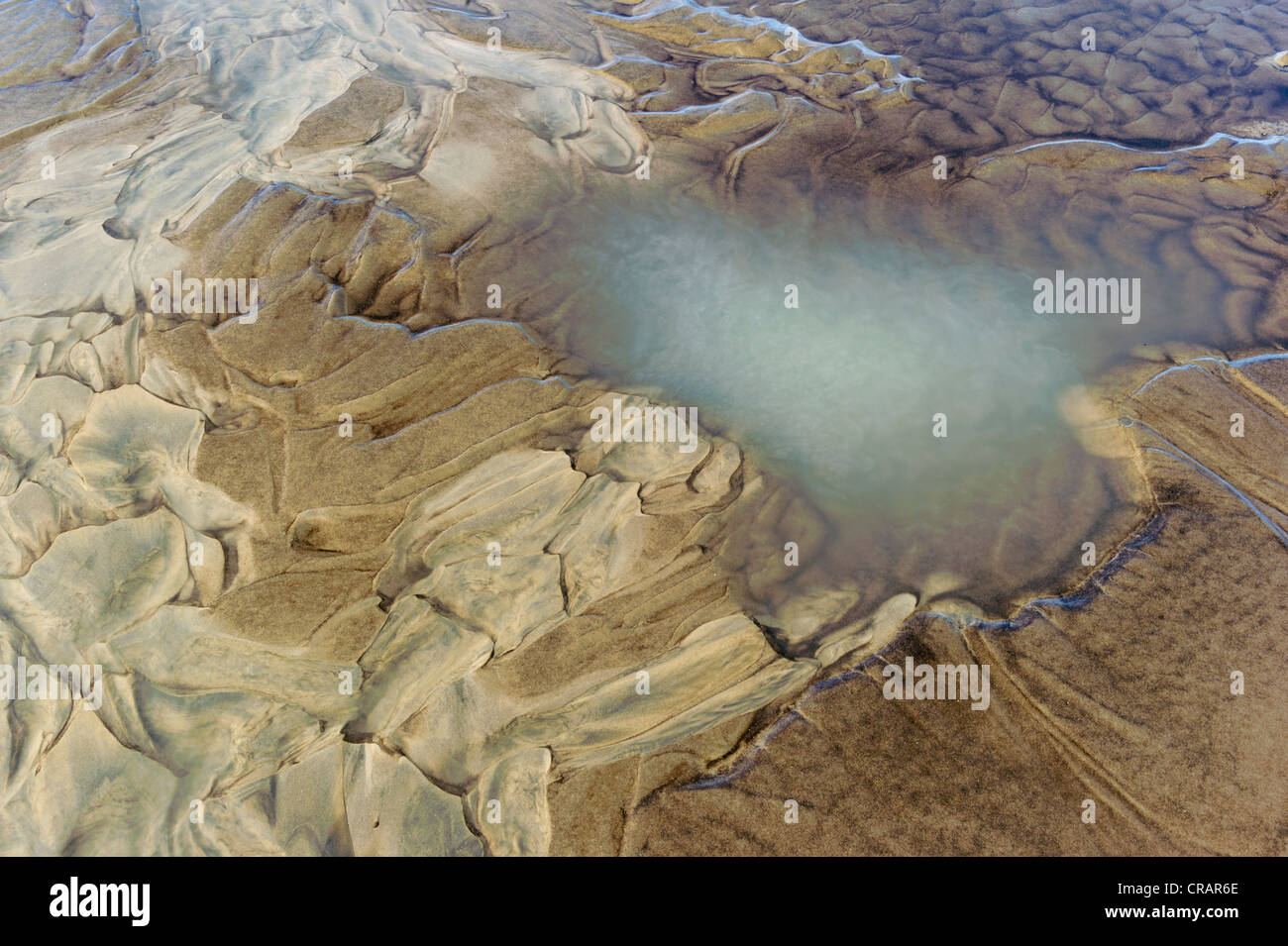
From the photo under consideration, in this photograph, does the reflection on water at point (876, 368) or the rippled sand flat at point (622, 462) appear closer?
the rippled sand flat at point (622, 462)

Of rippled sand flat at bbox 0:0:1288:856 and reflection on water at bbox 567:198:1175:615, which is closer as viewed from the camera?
rippled sand flat at bbox 0:0:1288:856

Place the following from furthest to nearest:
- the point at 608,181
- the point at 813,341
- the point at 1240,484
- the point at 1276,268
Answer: the point at 608,181, the point at 1276,268, the point at 813,341, the point at 1240,484

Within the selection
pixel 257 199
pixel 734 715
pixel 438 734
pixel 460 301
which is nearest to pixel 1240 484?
pixel 734 715

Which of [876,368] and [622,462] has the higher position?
[876,368]

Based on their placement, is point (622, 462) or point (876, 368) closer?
point (622, 462)

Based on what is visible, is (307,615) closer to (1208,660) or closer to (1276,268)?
(1208,660)

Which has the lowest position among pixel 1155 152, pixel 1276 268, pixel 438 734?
pixel 438 734

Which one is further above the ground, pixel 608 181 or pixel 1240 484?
pixel 608 181

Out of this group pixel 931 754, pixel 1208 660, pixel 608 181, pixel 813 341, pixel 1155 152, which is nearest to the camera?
pixel 931 754
